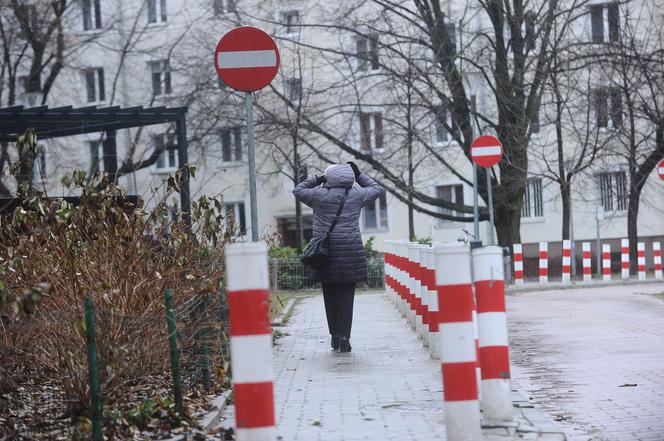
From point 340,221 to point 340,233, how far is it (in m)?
0.12

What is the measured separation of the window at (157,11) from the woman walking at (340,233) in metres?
43.5

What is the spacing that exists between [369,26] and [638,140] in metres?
8.45

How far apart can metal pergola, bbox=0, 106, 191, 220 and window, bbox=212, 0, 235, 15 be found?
14038 mm

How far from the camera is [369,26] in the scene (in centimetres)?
3366

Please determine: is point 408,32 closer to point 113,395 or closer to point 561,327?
point 561,327

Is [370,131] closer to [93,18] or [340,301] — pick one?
[93,18]

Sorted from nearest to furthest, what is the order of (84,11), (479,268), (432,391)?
(479,268) < (432,391) < (84,11)

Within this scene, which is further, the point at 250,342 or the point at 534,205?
the point at 534,205

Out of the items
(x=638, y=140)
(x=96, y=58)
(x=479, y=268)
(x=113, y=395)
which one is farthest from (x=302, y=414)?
(x=96, y=58)

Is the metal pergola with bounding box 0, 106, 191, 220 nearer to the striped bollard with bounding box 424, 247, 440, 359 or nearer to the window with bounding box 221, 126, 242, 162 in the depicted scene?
the striped bollard with bounding box 424, 247, 440, 359

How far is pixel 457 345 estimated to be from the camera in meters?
6.74

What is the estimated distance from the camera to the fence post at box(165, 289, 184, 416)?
7.94m

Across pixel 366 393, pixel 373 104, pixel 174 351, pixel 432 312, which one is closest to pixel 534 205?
pixel 373 104

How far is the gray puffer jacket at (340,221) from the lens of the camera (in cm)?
1245
